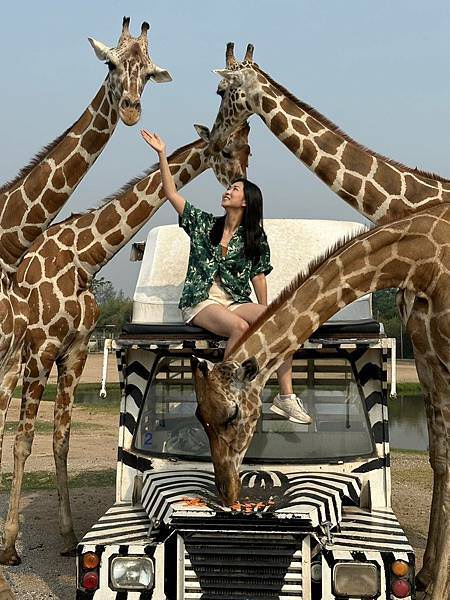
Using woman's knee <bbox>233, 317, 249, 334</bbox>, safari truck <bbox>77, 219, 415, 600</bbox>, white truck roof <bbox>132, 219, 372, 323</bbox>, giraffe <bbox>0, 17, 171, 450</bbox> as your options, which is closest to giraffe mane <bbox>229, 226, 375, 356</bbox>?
woman's knee <bbox>233, 317, 249, 334</bbox>

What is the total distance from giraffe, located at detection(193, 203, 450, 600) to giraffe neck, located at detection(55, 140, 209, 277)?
268 centimetres

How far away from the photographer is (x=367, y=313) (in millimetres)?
6277

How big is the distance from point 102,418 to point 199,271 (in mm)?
15155

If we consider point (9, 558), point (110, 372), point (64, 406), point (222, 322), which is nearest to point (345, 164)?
point (222, 322)

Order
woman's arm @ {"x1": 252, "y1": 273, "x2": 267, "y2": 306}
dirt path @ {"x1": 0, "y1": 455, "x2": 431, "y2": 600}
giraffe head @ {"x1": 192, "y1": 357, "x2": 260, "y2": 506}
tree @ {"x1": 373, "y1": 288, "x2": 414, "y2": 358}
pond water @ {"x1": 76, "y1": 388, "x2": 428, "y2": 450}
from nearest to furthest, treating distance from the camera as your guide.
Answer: giraffe head @ {"x1": 192, "y1": 357, "x2": 260, "y2": 506} < woman's arm @ {"x1": 252, "y1": 273, "x2": 267, "y2": 306} < dirt path @ {"x1": 0, "y1": 455, "x2": 431, "y2": 600} < pond water @ {"x1": 76, "y1": 388, "x2": 428, "y2": 450} < tree @ {"x1": 373, "y1": 288, "x2": 414, "y2": 358}

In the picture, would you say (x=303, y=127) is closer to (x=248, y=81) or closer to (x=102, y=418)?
(x=248, y=81)

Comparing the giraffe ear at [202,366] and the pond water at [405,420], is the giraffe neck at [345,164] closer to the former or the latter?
the giraffe ear at [202,366]

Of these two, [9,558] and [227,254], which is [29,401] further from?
[227,254]

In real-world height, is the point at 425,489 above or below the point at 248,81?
below

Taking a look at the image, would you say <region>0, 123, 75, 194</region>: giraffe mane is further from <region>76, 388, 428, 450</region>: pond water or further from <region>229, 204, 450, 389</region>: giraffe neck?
<region>76, 388, 428, 450</region>: pond water

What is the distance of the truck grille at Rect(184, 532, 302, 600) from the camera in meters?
4.08

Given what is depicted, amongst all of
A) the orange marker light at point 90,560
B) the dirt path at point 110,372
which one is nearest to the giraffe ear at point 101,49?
the orange marker light at point 90,560

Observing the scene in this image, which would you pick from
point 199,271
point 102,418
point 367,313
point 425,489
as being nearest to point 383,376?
point 367,313

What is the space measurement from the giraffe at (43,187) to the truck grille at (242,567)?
8.23 feet
